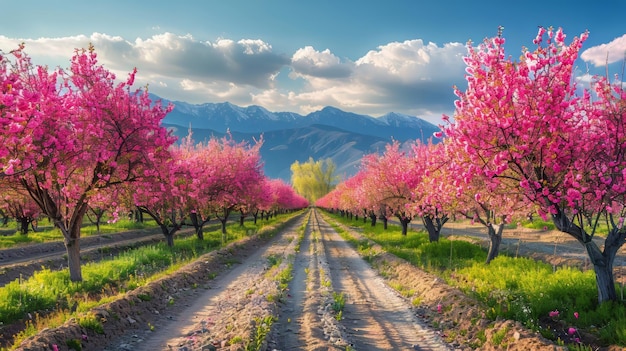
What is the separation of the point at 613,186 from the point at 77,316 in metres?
13.9

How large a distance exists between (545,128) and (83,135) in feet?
44.6

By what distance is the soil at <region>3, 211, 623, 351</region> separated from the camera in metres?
9.43

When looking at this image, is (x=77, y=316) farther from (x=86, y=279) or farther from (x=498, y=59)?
(x=498, y=59)

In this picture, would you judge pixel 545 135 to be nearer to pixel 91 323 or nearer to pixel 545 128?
pixel 545 128

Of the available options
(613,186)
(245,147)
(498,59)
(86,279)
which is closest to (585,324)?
(613,186)

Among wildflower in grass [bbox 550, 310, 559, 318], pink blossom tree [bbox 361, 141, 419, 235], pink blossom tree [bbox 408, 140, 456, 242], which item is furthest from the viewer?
pink blossom tree [bbox 361, 141, 419, 235]

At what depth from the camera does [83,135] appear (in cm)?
1262

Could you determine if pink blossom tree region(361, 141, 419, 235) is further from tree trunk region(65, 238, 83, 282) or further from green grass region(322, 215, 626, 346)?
tree trunk region(65, 238, 83, 282)

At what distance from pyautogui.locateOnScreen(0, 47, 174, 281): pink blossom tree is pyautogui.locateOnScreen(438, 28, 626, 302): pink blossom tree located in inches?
404

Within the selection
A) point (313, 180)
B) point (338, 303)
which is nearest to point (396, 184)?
point (338, 303)

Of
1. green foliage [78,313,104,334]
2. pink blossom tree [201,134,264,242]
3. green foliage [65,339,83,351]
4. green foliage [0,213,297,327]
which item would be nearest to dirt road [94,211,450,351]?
green foliage [78,313,104,334]

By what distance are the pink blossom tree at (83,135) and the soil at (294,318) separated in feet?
14.8

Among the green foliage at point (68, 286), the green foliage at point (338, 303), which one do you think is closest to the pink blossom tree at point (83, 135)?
the green foliage at point (68, 286)

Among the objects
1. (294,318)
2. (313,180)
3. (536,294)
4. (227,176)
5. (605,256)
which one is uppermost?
(313,180)
